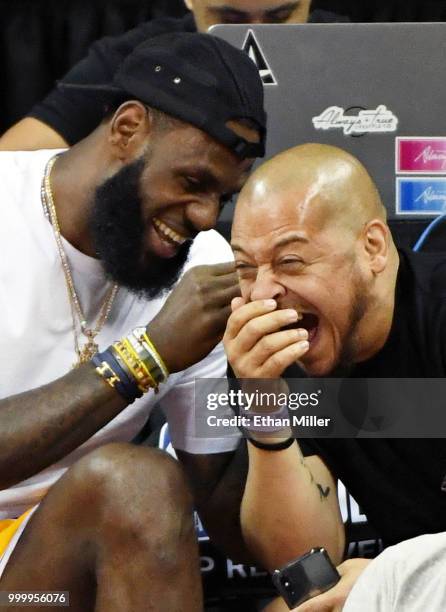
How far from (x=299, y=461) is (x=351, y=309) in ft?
0.53

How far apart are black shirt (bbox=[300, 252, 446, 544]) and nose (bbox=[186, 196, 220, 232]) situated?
0.20m

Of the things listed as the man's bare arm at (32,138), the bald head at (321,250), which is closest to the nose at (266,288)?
the bald head at (321,250)

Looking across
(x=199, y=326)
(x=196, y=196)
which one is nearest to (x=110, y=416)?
(x=199, y=326)

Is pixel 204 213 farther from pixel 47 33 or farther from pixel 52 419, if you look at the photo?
pixel 47 33

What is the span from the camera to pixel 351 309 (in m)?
1.18

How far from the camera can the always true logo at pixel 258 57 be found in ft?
4.06

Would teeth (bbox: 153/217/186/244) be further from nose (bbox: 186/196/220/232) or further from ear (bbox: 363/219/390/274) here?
ear (bbox: 363/219/390/274)

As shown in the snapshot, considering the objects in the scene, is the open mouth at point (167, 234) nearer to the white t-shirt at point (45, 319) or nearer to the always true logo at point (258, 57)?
the white t-shirt at point (45, 319)

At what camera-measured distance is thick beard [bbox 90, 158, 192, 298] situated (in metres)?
1.25

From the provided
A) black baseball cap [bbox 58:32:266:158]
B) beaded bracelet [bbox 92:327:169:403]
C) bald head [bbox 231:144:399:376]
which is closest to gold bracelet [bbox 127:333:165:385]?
beaded bracelet [bbox 92:327:169:403]

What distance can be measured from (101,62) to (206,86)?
0.17 meters

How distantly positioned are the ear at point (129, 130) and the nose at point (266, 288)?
8.3 inches

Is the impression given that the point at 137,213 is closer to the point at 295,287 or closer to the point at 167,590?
the point at 295,287

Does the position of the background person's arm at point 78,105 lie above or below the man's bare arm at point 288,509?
above
